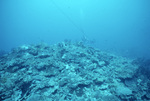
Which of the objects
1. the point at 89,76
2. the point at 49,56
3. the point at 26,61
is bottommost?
the point at 89,76

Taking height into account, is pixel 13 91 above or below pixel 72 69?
below

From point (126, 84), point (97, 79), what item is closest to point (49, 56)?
point (97, 79)

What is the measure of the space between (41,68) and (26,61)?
144 centimetres

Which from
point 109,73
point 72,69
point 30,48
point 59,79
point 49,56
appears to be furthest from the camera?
point 30,48

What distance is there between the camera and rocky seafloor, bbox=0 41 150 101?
4.44 m

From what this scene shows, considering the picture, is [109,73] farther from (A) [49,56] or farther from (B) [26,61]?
(B) [26,61]

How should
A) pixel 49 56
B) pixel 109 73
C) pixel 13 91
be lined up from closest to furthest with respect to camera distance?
pixel 13 91 → pixel 109 73 → pixel 49 56

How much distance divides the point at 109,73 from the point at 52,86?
4.11 meters

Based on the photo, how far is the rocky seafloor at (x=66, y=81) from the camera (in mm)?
4438

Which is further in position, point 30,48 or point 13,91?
point 30,48

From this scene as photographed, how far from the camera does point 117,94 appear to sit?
4.77 meters

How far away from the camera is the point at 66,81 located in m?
5.09

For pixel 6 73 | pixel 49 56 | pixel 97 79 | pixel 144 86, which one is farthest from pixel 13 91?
pixel 144 86

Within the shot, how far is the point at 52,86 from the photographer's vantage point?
4.79 metres
